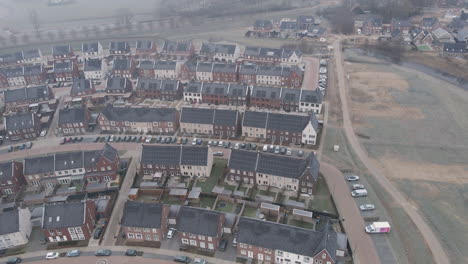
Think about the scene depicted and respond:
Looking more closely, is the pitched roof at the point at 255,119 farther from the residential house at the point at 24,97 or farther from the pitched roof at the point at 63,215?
the residential house at the point at 24,97

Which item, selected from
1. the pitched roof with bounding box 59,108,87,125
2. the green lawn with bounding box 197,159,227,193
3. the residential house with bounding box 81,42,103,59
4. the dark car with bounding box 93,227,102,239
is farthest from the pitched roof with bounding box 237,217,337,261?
the residential house with bounding box 81,42,103,59

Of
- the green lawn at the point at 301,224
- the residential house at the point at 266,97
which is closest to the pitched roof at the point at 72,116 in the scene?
the residential house at the point at 266,97

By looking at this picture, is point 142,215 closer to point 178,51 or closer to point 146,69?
point 146,69

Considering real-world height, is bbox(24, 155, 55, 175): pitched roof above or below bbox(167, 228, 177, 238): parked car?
above

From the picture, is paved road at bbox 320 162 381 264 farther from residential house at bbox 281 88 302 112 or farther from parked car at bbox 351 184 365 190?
residential house at bbox 281 88 302 112

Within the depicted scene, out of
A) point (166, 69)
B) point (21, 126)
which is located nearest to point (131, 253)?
point (21, 126)

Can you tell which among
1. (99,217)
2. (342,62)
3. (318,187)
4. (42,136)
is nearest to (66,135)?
(42,136)
